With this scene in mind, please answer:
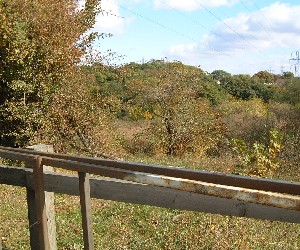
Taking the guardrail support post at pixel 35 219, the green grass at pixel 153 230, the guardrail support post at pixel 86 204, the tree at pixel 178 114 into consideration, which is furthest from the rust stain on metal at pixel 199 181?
the tree at pixel 178 114

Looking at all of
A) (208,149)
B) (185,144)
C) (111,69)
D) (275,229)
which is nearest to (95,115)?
(111,69)

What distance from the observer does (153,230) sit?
17.5ft

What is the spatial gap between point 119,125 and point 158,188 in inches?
674

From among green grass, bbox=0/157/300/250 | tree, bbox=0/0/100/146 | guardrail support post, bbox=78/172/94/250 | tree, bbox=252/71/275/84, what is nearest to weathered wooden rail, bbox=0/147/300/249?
guardrail support post, bbox=78/172/94/250

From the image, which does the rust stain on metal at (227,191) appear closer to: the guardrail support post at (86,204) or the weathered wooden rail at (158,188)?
the weathered wooden rail at (158,188)

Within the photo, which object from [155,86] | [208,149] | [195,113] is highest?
[155,86]

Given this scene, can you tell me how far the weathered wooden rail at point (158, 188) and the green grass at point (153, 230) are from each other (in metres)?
1.94

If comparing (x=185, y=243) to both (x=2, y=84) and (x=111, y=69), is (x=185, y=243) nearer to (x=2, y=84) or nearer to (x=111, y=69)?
(x=2, y=84)

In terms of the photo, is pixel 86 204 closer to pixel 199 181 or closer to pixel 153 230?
pixel 199 181

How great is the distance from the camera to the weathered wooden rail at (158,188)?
5.45 ft

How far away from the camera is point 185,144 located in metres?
21.8

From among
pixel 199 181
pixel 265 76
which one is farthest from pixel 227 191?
pixel 265 76

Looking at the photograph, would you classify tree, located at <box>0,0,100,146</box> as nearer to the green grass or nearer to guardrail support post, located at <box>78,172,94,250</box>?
the green grass

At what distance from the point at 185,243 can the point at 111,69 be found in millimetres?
A: 13806
